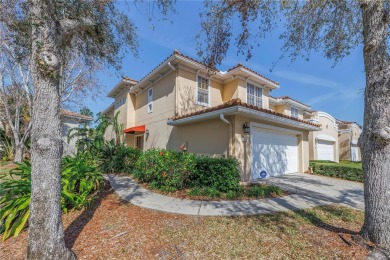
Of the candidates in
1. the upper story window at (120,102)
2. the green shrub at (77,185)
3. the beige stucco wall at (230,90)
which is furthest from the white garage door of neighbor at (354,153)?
the green shrub at (77,185)

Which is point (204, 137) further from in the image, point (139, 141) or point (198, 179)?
point (139, 141)

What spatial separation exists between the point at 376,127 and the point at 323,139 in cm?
2049

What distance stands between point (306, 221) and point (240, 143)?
445cm

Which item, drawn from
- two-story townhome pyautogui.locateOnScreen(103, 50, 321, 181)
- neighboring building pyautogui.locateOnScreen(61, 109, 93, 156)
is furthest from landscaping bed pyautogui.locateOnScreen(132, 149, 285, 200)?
neighboring building pyautogui.locateOnScreen(61, 109, 93, 156)

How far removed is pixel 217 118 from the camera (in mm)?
9594

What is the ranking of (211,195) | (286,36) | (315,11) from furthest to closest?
(211,195)
(286,36)
(315,11)

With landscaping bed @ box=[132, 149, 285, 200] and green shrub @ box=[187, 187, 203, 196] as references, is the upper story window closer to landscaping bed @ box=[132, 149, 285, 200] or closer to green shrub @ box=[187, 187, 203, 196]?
landscaping bed @ box=[132, 149, 285, 200]

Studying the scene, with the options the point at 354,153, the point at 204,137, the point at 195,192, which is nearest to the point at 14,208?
the point at 195,192

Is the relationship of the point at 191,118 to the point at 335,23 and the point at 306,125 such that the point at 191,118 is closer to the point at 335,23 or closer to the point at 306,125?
the point at 335,23

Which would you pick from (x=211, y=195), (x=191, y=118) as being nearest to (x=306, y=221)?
(x=211, y=195)

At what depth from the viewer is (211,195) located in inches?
281

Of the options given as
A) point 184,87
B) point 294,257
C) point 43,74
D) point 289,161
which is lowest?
point 294,257

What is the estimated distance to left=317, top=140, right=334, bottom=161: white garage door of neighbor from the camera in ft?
69.3

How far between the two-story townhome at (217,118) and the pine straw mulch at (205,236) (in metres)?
4.15
